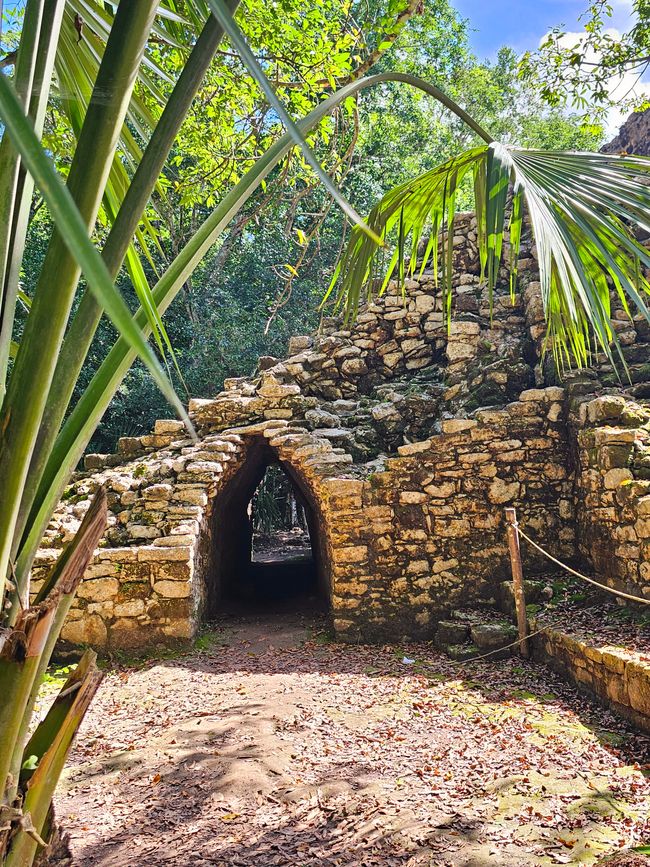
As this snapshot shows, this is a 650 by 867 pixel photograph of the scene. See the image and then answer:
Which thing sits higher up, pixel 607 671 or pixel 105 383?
pixel 105 383

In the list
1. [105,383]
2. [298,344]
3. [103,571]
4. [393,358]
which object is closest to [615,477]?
[393,358]

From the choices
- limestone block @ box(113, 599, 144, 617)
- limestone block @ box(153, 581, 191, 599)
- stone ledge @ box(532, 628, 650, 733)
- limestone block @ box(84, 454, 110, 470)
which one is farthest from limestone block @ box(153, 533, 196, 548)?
stone ledge @ box(532, 628, 650, 733)

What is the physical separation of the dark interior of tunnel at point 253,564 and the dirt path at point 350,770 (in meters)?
2.44

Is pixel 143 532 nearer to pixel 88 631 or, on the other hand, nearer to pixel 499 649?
pixel 88 631

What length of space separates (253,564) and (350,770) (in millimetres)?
8903

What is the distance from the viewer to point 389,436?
25.4 ft

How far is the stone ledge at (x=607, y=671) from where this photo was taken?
415 centimetres

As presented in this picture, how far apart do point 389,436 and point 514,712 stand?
3.78 metres

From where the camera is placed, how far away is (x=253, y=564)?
1253 cm

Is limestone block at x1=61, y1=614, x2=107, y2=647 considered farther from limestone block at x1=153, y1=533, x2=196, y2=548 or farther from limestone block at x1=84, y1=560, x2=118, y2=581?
limestone block at x1=153, y1=533, x2=196, y2=548

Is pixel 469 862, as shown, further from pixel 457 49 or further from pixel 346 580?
pixel 457 49

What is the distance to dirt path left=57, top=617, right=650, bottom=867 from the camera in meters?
2.99

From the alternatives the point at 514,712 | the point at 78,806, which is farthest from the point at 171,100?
the point at 514,712

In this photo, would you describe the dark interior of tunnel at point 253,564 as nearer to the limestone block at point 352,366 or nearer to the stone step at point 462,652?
the limestone block at point 352,366
